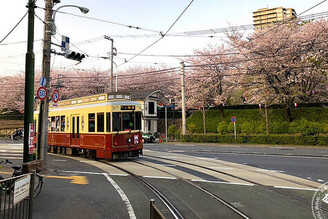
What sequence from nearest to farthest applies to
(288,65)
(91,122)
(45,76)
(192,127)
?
(45,76)
(91,122)
(288,65)
(192,127)

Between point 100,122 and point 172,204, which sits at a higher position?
point 100,122

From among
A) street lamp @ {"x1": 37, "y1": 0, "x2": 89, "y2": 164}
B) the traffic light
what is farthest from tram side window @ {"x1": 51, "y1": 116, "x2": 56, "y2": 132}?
the traffic light

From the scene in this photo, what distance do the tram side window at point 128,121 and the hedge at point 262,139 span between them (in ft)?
51.6

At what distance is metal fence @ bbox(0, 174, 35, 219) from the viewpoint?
371 centimetres

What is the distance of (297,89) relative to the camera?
2869cm

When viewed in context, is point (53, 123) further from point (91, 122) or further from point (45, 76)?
point (45, 76)

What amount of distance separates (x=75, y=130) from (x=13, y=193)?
38.3 feet

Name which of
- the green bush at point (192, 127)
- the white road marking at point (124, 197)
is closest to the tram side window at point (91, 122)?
the white road marking at point (124, 197)

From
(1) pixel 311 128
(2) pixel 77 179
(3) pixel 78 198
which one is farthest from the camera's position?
(1) pixel 311 128

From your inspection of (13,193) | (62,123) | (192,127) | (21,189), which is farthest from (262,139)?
(13,193)

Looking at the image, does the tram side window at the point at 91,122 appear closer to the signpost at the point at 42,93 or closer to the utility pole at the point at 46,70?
Result: the utility pole at the point at 46,70

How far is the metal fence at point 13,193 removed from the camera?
3708mm

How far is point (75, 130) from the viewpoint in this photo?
1508 centimetres

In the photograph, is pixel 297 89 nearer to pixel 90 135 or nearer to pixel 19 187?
pixel 90 135
